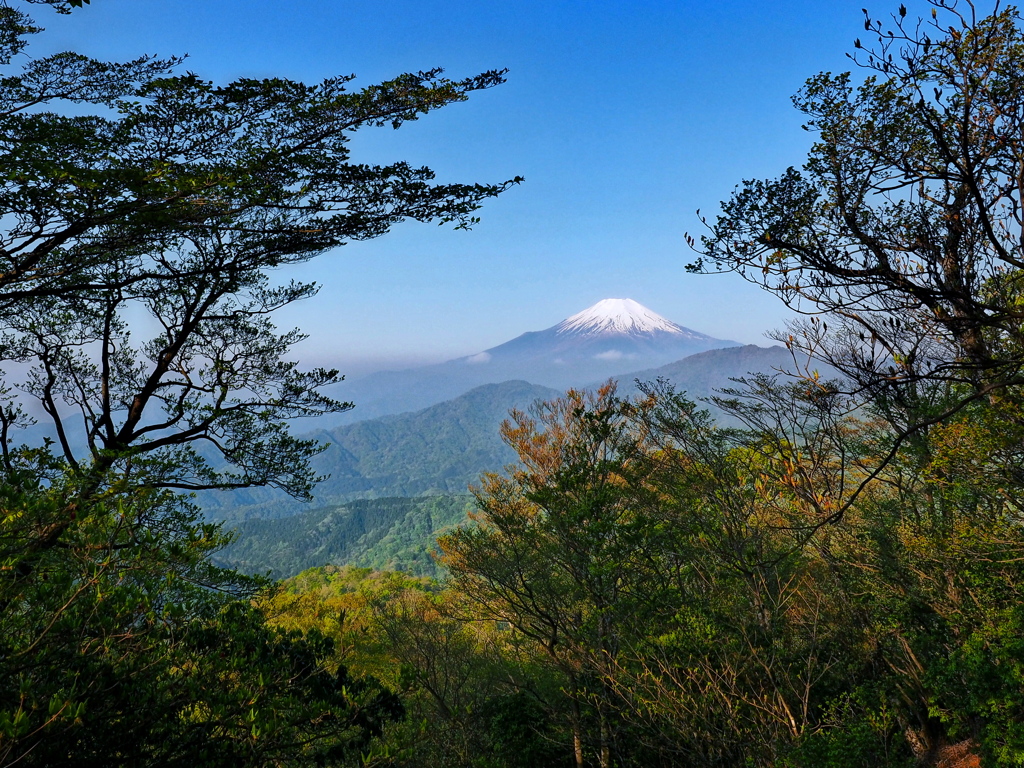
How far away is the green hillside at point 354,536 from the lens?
111613mm

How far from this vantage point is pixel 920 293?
279cm

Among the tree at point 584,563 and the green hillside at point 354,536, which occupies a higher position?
the tree at point 584,563

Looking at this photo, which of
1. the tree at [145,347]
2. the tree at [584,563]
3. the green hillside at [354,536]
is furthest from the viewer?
the green hillside at [354,536]

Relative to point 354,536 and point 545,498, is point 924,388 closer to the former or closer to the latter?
point 545,498

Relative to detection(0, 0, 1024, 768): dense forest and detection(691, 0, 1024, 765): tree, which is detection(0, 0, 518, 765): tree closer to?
detection(0, 0, 1024, 768): dense forest

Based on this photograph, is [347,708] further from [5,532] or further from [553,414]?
[553,414]

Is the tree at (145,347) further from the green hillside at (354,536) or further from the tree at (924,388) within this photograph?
the green hillside at (354,536)

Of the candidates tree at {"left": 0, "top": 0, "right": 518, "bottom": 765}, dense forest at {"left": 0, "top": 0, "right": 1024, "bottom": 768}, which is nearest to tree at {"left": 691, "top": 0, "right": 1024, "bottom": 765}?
dense forest at {"left": 0, "top": 0, "right": 1024, "bottom": 768}

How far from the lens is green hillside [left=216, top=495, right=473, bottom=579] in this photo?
111613 mm

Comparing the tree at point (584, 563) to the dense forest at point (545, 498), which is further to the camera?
the tree at point (584, 563)

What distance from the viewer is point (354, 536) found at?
13375 centimetres

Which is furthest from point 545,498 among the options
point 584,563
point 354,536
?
point 354,536

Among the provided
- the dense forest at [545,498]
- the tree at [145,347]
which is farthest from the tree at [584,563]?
the tree at [145,347]

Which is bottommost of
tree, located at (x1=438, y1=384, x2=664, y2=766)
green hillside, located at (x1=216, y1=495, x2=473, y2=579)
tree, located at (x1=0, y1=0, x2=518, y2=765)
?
green hillside, located at (x1=216, y1=495, x2=473, y2=579)
